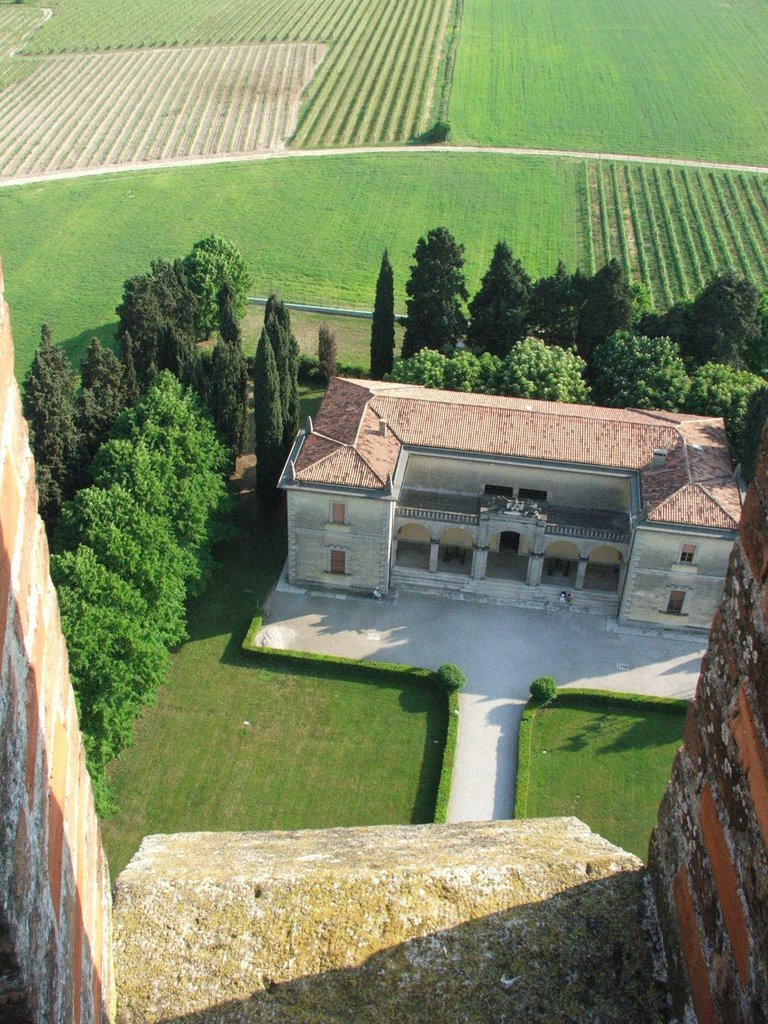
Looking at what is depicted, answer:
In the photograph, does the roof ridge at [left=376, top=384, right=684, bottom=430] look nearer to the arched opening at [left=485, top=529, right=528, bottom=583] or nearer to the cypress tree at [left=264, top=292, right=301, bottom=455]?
the cypress tree at [left=264, top=292, right=301, bottom=455]

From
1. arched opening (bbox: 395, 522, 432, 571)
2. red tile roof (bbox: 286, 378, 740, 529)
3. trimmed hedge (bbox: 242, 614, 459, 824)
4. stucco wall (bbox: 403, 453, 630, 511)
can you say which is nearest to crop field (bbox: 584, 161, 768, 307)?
red tile roof (bbox: 286, 378, 740, 529)

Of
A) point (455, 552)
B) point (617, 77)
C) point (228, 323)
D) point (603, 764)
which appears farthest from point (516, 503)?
point (617, 77)

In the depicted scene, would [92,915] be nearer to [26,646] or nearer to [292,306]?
[26,646]

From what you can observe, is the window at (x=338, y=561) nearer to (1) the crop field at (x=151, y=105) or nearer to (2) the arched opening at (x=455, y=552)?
(2) the arched opening at (x=455, y=552)

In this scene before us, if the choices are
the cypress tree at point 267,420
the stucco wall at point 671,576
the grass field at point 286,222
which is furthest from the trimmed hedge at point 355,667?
the grass field at point 286,222

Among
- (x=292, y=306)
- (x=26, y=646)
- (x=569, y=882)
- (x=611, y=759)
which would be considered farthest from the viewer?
(x=292, y=306)

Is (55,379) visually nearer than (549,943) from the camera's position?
No

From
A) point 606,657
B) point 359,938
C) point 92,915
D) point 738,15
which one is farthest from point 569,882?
point 738,15
